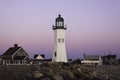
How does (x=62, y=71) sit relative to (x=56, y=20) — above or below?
below

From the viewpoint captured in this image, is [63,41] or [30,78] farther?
[63,41]

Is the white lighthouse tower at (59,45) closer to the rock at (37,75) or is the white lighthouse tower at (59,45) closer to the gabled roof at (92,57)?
the rock at (37,75)

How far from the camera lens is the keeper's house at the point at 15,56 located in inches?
1837

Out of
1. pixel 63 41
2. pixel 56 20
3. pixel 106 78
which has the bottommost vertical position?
pixel 106 78

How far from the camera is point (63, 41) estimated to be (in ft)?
130

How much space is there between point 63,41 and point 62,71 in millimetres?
9741

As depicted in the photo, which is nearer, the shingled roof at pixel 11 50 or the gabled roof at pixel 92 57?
the shingled roof at pixel 11 50

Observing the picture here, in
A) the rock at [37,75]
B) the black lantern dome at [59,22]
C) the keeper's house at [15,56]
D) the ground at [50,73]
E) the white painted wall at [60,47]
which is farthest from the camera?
the keeper's house at [15,56]

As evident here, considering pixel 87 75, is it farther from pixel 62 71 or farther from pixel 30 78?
pixel 30 78

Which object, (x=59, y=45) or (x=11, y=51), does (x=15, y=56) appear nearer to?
(x=11, y=51)

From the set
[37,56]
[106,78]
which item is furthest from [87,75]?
[37,56]

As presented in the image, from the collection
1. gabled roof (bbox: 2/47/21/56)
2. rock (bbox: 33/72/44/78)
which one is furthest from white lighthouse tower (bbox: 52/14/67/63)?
rock (bbox: 33/72/44/78)

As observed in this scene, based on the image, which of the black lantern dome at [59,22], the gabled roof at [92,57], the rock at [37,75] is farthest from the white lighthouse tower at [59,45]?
the gabled roof at [92,57]

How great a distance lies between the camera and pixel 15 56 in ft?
157
